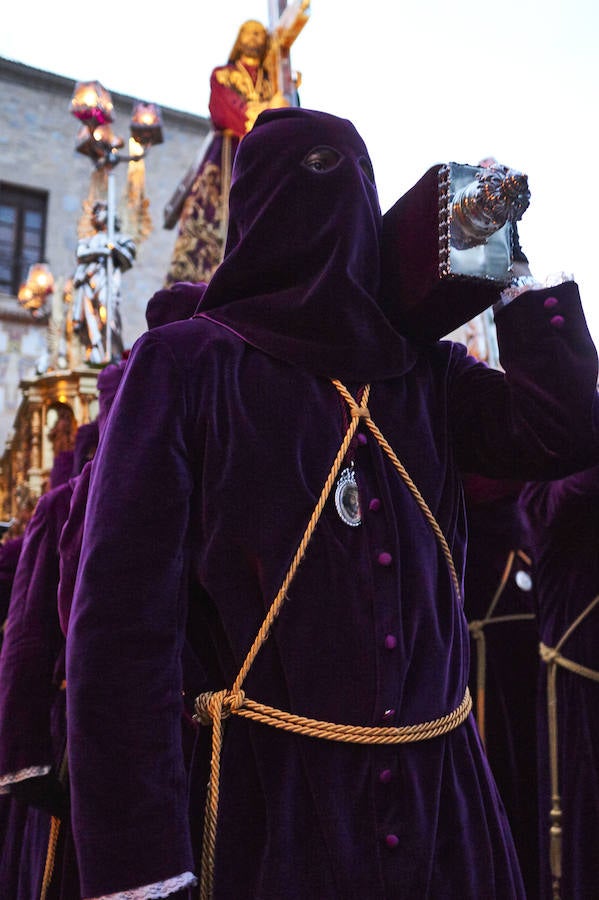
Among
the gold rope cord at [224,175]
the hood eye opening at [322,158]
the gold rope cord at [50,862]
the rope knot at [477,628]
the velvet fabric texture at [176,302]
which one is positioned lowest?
the gold rope cord at [50,862]

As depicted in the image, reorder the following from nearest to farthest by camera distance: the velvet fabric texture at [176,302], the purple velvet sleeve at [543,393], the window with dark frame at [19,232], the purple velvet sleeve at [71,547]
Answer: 1. the purple velvet sleeve at [543,393]
2. the purple velvet sleeve at [71,547]
3. the velvet fabric texture at [176,302]
4. the window with dark frame at [19,232]

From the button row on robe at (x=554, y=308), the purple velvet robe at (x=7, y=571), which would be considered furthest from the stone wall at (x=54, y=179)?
the button row on robe at (x=554, y=308)

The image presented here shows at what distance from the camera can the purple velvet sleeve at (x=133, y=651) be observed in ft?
3.40

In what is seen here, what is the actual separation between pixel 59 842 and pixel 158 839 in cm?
102

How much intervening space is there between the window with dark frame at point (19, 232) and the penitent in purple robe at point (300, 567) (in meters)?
11.7

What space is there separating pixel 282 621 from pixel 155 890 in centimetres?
36

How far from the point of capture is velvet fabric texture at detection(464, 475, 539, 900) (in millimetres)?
3098

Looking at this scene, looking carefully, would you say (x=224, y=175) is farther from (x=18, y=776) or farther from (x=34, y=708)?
(x=18, y=776)

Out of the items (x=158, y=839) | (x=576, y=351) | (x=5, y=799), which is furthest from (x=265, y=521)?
(x=5, y=799)

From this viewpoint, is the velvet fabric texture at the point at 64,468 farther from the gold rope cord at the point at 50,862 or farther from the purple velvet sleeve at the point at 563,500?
the purple velvet sleeve at the point at 563,500

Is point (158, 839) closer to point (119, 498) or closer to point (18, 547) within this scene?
point (119, 498)

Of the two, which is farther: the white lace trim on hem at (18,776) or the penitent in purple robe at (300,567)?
the white lace trim on hem at (18,776)

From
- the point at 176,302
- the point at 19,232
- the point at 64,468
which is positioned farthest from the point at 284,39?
the point at 19,232

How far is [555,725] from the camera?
2.65 metres
